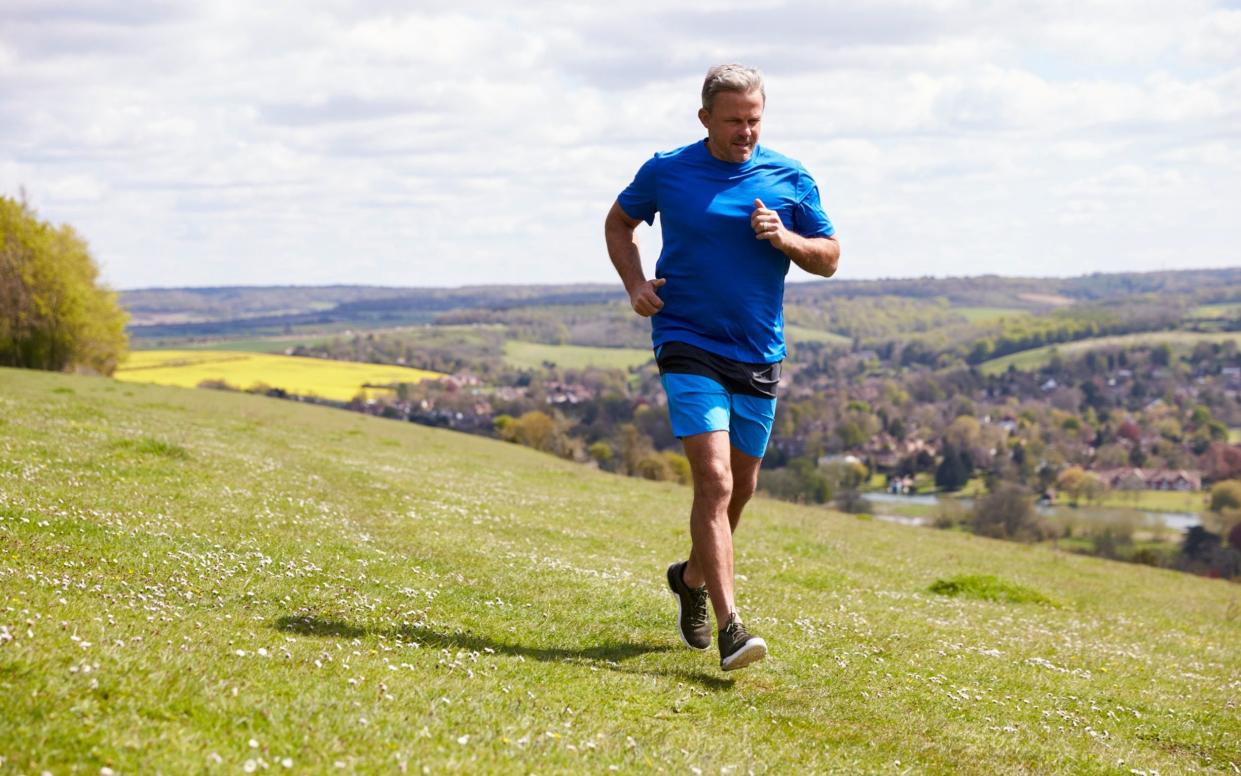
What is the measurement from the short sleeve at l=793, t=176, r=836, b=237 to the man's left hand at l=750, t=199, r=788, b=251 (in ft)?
2.36

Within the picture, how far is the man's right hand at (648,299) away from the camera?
9133 millimetres

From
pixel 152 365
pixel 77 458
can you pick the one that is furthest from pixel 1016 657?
pixel 152 365

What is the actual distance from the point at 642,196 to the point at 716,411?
6.74 ft

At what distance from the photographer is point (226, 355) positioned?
157000 millimetres

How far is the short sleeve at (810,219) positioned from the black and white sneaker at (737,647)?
131 inches

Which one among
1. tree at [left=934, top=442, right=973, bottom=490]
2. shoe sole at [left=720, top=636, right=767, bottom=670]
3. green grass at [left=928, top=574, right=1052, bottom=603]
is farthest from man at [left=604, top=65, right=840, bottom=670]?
tree at [left=934, top=442, right=973, bottom=490]

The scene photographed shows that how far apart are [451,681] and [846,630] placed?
6.24 meters

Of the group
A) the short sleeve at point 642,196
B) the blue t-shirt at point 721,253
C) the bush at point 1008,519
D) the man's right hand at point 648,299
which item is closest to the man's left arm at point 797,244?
the blue t-shirt at point 721,253

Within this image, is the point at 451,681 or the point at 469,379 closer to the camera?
the point at 451,681

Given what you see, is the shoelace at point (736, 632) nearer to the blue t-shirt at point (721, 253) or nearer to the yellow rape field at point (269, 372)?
the blue t-shirt at point (721, 253)

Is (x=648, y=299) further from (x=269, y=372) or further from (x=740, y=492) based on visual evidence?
(x=269, y=372)

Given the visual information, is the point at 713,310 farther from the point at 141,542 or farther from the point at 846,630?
the point at 141,542

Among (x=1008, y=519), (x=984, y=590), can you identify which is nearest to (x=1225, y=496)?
(x=1008, y=519)

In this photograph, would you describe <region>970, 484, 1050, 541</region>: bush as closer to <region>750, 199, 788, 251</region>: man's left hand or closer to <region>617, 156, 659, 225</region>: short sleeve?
<region>617, 156, 659, 225</region>: short sleeve
